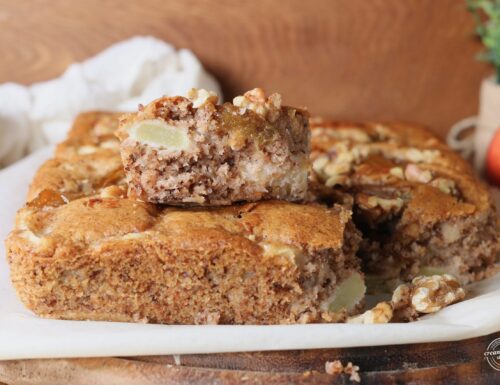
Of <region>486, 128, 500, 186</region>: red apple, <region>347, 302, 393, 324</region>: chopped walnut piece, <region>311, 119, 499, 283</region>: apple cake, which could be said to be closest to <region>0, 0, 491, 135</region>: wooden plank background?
<region>486, 128, 500, 186</region>: red apple

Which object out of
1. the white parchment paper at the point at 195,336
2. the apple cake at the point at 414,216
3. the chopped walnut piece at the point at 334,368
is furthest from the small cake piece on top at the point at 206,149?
the chopped walnut piece at the point at 334,368

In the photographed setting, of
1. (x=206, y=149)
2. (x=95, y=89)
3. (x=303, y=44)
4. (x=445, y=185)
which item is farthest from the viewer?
(x=303, y=44)

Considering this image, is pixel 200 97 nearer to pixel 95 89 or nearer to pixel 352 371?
pixel 352 371

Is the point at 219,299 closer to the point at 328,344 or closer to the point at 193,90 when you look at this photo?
the point at 328,344

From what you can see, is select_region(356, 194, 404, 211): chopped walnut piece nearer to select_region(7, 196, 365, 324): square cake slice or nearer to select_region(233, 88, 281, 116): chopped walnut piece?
select_region(7, 196, 365, 324): square cake slice

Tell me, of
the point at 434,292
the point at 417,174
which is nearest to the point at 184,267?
the point at 434,292
